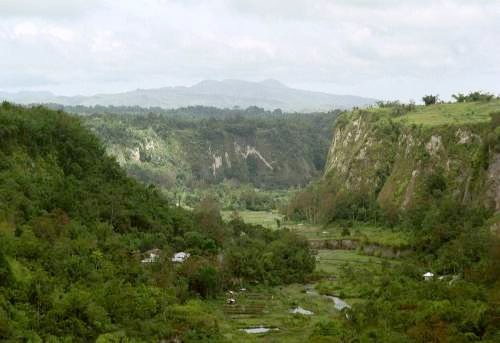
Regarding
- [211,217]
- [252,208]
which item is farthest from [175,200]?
[211,217]

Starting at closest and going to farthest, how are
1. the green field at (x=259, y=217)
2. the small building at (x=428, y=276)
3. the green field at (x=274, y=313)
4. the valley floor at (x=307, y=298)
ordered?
the green field at (x=274, y=313), the valley floor at (x=307, y=298), the small building at (x=428, y=276), the green field at (x=259, y=217)

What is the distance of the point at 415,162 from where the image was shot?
101m

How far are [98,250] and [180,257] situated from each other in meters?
12.1

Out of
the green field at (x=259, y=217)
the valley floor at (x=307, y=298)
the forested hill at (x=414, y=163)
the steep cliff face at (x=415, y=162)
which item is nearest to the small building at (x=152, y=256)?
the valley floor at (x=307, y=298)

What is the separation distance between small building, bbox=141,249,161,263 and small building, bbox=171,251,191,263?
1451 mm

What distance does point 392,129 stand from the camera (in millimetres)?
114062

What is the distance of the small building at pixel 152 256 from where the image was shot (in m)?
64.2

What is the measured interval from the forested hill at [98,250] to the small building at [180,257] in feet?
1.98

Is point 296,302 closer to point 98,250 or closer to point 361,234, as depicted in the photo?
point 98,250

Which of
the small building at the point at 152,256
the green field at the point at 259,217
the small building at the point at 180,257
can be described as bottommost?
the green field at the point at 259,217

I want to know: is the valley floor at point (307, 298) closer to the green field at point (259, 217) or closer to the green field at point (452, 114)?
the green field at point (452, 114)

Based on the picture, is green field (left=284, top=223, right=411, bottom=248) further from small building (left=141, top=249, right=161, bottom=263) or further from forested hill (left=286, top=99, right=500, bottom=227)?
small building (left=141, top=249, right=161, bottom=263)

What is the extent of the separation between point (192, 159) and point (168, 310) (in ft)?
461

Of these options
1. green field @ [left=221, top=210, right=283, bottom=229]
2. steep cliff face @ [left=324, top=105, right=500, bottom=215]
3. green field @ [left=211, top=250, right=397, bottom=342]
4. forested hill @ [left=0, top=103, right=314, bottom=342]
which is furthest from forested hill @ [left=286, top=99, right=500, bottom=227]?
forested hill @ [left=0, top=103, right=314, bottom=342]
